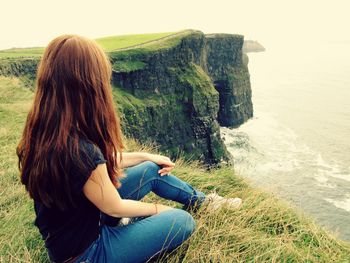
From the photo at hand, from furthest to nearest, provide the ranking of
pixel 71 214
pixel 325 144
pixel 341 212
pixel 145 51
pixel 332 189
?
pixel 325 144 < pixel 145 51 < pixel 332 189 < pixel 341 212 < pixel 71 214

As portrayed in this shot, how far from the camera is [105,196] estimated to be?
3.17m

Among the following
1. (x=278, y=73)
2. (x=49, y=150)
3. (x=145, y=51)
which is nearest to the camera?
(x=49, y=150)

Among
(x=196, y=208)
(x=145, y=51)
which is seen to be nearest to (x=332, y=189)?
(x=145, y=51)

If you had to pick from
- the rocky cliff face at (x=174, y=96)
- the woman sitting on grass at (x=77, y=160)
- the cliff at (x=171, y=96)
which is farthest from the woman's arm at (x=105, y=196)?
the rocky cliff face at (x=174, y=96)

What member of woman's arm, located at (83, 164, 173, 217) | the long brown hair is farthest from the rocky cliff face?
the long brown hair

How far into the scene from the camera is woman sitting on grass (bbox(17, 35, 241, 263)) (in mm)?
2963

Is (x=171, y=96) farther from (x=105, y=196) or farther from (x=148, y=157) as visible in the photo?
(x=105, y=196)

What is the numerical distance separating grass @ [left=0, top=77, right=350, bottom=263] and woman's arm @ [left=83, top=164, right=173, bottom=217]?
782 millimetres

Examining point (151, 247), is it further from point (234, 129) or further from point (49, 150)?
point (234, 129)

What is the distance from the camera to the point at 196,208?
4.99 metres

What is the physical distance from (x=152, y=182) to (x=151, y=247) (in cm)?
108

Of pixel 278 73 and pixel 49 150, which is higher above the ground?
pixel 49 150

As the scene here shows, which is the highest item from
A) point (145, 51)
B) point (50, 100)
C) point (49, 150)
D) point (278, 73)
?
point (50, 100)

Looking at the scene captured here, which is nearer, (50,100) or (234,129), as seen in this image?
(50,100)
